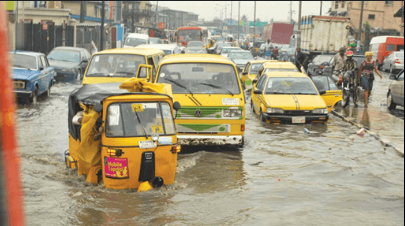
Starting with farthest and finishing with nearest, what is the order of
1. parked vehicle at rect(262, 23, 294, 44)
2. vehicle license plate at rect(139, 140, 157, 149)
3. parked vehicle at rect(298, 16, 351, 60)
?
parked vehicle at rect(262, 23, 294, 44)
parked vehicle at rect(298, 16, 351, 60)
vehicle license plate at rect(139, 140, 157, 149)

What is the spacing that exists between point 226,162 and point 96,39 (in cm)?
3897

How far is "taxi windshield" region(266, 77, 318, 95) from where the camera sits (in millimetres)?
15484

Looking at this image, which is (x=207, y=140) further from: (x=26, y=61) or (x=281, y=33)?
(x=281, y=33)

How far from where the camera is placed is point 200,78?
11.8 meters

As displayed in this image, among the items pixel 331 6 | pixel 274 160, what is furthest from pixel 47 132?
pixel 331 6

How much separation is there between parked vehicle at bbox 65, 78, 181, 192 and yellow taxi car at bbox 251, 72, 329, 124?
6268mm

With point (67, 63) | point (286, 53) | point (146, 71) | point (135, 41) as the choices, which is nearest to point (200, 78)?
point (146, 71)

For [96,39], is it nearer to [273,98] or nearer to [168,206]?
[273,98]

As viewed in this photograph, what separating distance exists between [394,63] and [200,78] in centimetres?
2833

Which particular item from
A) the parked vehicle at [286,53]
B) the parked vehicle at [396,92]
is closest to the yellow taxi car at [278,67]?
the parked vehicle at [396,92]

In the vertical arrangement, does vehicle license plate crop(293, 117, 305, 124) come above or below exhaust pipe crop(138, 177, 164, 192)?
above

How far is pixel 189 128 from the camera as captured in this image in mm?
11211

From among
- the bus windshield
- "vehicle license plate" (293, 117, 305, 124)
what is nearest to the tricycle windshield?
"vehicle license plate" (293, 117, 305, 124)

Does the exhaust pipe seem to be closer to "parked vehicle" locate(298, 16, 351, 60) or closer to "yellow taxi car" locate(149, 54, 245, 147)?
"yellow taxi car" locate(149, 54, 245, 147)
